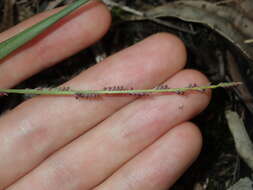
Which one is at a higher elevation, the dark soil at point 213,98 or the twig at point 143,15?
the twig at point 143,15

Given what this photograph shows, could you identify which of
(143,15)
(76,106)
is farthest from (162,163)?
(143,15)

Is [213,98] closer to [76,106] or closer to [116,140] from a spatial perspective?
[116,140]

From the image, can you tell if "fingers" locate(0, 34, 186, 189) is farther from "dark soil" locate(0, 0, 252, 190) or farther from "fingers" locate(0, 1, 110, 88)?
"dark soil" locate(0, 0, 252, 190)

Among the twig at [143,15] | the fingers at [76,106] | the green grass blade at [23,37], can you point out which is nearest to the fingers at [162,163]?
the fingers at [76,106]

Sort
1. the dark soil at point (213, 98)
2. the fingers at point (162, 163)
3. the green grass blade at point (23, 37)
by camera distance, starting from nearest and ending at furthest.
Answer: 1. the green grass blade at point (23, 37)
2. the fingers at point (162, 163)
3. the dark soil at point (213, 98)

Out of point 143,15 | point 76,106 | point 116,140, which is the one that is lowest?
point 116,140

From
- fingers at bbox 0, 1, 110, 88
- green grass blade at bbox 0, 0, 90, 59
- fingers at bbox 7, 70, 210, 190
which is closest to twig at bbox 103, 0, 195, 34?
fingers at bbox 0, 1, 110, 88

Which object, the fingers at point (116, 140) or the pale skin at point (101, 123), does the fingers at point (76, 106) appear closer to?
the pale skin at point (101, 123)
